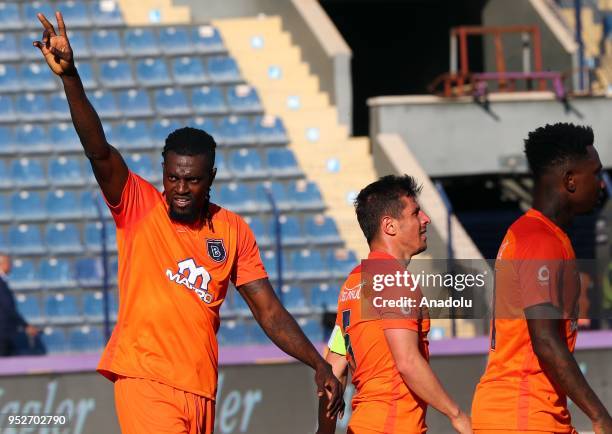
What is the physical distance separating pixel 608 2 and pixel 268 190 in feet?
24.6

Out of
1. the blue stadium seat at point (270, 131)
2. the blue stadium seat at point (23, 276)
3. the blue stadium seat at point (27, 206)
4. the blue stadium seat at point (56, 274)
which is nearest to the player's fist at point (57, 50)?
the blue stadium seat at point (56, 274)

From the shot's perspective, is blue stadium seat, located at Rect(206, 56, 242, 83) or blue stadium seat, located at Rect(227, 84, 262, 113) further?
blue stadium seat, located at Rect(206, 56, 242, 83)

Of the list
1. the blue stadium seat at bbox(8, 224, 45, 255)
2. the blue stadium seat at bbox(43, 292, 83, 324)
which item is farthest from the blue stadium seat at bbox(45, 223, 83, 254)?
the blue stadium seat at bbox(43, 292, 83, 324)

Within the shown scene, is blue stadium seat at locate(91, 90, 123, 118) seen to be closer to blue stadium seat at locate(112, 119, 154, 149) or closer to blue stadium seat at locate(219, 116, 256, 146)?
blue stadium seat at locate(112, 119, 154, 149)

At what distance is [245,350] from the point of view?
971 cm

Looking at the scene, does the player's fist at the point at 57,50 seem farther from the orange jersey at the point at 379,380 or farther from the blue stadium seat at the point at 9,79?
the blue stadium seat at the point at 9,79

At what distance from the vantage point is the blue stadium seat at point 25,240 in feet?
44.9

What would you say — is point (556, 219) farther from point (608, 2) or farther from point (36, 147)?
point (608, 2)

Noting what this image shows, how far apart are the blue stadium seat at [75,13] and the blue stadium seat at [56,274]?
153 inches

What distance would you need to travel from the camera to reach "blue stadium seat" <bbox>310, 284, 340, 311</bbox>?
13.0 meters

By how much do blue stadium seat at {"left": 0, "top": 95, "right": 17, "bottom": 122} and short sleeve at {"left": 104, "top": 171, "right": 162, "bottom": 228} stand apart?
405 inches

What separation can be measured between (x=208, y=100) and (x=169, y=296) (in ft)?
34.4

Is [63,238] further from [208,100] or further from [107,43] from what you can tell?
[107,43]

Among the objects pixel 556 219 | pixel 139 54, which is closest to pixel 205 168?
pixel 556 219
